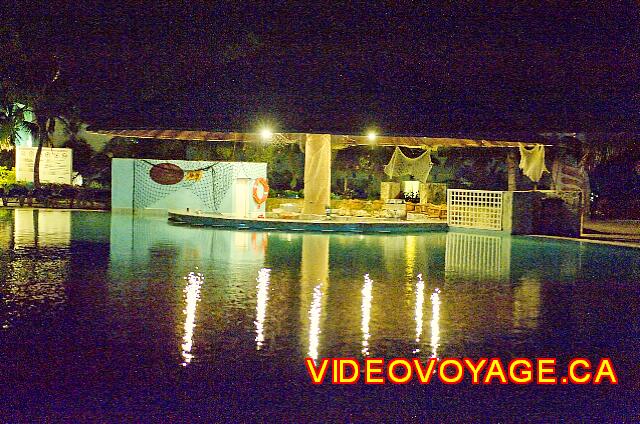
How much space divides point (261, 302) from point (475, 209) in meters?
14.9

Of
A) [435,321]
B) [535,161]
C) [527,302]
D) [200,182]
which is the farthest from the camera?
[200,182]

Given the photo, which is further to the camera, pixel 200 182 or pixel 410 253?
pixel 200 182

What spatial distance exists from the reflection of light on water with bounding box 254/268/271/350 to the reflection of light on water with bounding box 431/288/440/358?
1713 mm

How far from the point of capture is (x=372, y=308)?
34.9 feet

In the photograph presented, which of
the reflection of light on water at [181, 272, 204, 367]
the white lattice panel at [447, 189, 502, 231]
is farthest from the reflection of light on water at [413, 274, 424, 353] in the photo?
the white lattice panel at [447, 189, 502, 231]

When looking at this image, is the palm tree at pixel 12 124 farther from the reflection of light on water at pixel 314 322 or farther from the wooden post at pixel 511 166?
the reflection of light on water at pixel 314 322

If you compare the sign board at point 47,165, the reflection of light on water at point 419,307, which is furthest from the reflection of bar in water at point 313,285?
the sign board at point 47,165

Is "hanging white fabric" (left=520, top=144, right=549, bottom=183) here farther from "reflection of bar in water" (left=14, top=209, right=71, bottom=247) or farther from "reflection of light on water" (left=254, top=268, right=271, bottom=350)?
"reflection of light on water" (left=254, top=268, right=271, bottom=350)

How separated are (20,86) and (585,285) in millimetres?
28990

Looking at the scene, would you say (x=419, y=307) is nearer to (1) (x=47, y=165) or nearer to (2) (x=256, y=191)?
(2) (x=256, y=191)

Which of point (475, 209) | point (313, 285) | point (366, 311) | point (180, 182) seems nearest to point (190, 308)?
point (366, 311)

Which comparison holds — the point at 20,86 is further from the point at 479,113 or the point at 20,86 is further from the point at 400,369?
the point at 400,369

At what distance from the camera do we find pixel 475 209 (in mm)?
24734

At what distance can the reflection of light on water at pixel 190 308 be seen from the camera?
8.07 metres
